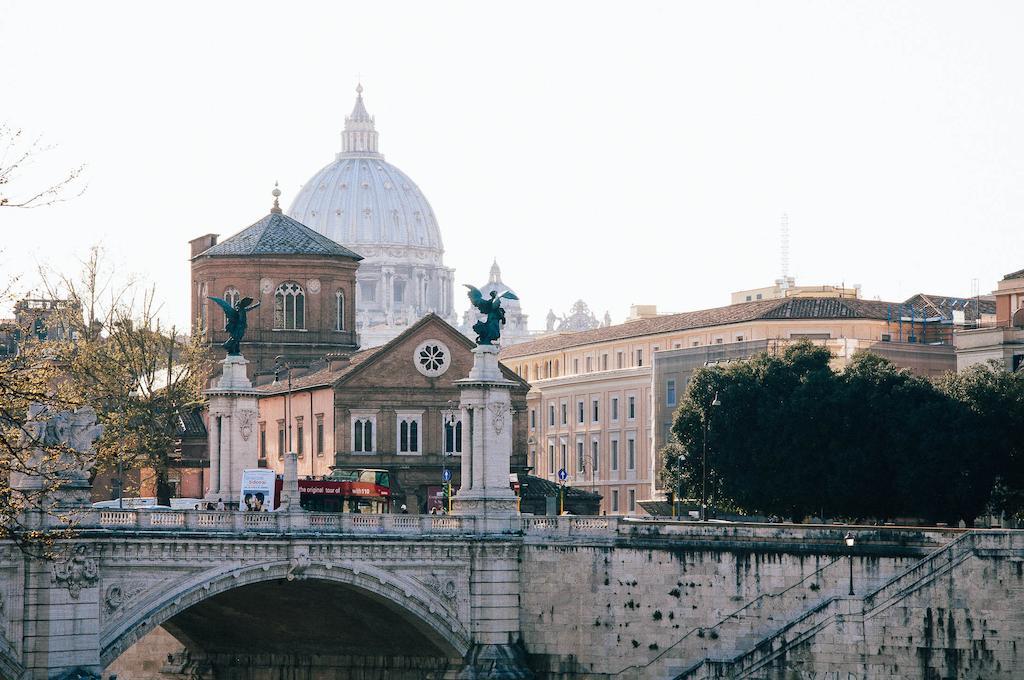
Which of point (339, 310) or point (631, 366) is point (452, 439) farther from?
point (631, 366)

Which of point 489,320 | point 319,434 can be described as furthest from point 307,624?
point 319,434

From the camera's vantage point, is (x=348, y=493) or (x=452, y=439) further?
(x=452, y=439)

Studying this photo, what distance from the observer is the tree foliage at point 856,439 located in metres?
92.4

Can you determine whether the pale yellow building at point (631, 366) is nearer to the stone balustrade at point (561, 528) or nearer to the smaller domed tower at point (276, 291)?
the smaller domed tower at point (276, 291)

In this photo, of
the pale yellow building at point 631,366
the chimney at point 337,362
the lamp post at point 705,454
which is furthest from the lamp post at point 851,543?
the chimney at point 337,362

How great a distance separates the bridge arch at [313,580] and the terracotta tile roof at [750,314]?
5030cm

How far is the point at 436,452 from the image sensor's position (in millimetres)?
114125

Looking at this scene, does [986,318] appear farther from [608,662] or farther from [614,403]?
[608,662]

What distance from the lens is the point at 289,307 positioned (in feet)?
410

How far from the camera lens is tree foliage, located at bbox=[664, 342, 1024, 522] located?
9238 cm

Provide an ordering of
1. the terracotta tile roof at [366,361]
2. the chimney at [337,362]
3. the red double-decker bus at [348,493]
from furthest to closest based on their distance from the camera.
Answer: the chimney at [337,362] < the terracotta tile roof at [366,361] < the red double-decker bus at [348,493]

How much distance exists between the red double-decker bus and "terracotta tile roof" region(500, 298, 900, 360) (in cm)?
3334

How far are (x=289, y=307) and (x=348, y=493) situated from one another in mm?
27987

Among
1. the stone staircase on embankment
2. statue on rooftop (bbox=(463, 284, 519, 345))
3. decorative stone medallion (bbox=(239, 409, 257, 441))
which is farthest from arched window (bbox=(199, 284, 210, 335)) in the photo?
the stone staircase on embankment
